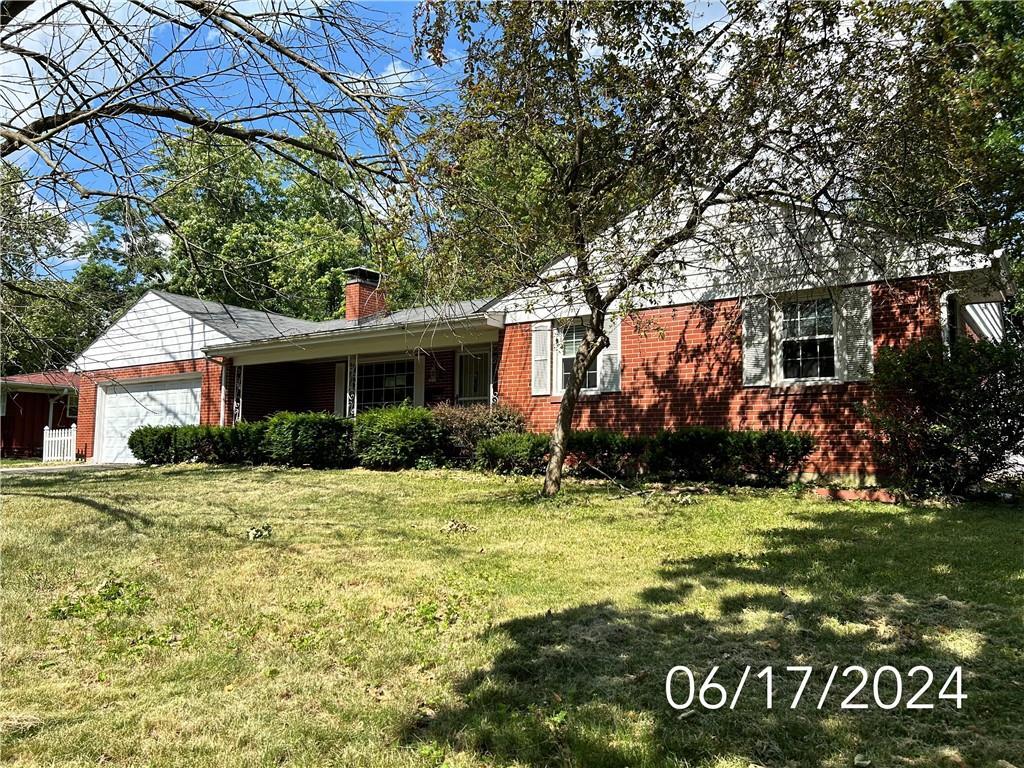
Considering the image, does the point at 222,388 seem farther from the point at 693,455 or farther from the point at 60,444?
the point at 693,455

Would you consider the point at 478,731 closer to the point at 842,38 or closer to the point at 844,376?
the point at 842,38

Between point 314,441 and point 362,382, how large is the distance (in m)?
3.67

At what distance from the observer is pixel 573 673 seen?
140 inches

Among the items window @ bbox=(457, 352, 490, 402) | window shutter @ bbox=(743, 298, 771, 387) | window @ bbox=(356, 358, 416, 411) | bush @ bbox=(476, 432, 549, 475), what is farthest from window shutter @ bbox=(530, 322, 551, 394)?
window @ bbox=(356, 358, 416, 411)

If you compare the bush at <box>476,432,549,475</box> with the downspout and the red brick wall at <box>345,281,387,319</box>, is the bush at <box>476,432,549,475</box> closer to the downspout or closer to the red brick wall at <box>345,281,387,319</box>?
the red brick wall at <box>345,281,387,319</box>

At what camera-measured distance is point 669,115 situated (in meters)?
8.27

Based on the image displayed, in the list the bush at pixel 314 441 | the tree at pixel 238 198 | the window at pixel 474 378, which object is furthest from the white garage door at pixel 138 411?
the tree at pixel 238 198

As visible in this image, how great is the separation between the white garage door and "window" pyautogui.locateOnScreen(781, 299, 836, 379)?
15975 millimetres

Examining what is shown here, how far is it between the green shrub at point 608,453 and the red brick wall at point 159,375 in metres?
11.2

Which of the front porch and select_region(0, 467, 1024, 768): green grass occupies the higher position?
the front porch

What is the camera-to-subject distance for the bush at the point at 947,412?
8.32 meters

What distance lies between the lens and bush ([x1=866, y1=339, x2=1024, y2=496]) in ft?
27.3

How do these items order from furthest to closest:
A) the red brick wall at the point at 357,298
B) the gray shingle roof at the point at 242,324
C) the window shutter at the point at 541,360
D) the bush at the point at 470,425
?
the red brick wall at the point at 357,298, the gray shingle roof at the point at 242,324, the window shutter at the point at 541,360, the bush at the point at 470,425

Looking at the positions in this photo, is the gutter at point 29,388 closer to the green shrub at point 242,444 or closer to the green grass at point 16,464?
the green grass at point 16,464
